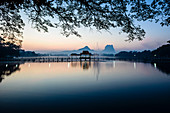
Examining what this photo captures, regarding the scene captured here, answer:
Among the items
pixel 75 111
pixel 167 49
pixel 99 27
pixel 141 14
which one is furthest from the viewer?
pixel 167 49

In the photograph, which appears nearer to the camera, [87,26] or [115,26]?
[115,26]

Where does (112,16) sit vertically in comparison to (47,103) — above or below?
above

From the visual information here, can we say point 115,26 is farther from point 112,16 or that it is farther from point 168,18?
point 168,18

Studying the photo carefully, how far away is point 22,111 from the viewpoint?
17.4 feet

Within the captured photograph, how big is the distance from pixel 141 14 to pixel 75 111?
19.9 feet

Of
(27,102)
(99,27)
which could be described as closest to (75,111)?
(27,102)

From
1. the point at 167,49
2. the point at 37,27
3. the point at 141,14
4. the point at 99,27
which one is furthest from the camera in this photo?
the point at 167,49

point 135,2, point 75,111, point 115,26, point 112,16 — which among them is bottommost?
point 75,111

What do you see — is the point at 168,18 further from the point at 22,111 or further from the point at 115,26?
the point at 22,111

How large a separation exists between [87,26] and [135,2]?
9.17 feet

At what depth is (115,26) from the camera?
234 inches

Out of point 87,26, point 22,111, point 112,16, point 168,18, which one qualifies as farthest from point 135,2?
point 22,111

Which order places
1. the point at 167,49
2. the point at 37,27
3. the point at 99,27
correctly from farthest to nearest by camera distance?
the point at 167,49, the point at 37,27, the point at 99,27

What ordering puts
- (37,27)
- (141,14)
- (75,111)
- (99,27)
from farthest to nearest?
(37,27) → (99,27) → (141,14) → (75,111)
